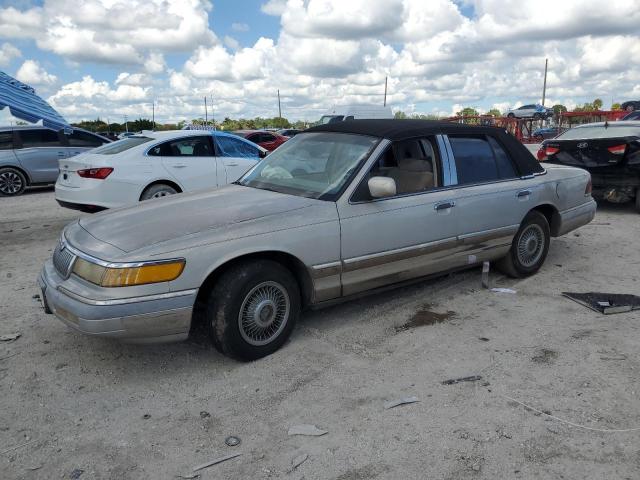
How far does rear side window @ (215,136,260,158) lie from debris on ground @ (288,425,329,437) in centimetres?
630

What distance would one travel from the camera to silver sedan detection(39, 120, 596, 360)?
322 centimetres

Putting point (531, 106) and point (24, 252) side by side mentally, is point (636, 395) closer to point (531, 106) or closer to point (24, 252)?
point (24, 252)

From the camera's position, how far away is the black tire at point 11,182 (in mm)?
11820

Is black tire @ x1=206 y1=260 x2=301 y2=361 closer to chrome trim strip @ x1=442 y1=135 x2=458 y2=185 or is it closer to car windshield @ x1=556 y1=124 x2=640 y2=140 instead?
chrome trim strip @ x1=442 y1=135 x2=458 y2=185

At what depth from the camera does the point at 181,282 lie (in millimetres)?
3229

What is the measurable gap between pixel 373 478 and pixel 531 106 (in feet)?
136

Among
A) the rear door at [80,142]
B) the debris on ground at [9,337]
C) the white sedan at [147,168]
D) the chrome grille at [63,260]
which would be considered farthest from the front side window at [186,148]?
the rear door at [80,142]

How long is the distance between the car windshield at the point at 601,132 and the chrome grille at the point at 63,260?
8.50 metres

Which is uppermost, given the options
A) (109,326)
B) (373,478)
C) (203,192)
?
(203,192)

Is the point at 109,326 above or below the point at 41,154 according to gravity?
below

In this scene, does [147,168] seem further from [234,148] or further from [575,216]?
[575,216]

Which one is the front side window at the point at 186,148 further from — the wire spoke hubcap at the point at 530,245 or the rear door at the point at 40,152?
the rear door at the point at 40,152

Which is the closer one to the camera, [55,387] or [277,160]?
[55,387]

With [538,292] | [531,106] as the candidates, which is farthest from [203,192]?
[531,106]
